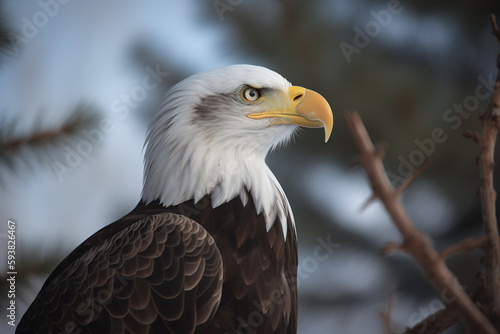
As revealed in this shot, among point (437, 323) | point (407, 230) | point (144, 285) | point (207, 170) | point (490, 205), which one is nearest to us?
point (407, 230)

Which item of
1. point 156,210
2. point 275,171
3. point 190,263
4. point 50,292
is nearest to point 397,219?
point 190,263

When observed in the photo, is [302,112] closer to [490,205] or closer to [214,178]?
[214,178]

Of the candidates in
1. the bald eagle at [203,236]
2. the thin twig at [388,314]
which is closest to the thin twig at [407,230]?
the thin twig at [388,314]

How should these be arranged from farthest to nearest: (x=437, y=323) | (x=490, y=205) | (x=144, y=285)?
(x=144, y=285) → (x=437, y=323) → (x=490, y=205)

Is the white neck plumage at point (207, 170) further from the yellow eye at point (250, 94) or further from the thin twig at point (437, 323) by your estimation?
the thin twig at point (437, 323)

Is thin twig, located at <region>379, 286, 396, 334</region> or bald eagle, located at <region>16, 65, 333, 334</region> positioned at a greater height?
thin twig, located at <region>379, 286, 396, 334</region>

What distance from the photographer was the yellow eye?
126 centimetres

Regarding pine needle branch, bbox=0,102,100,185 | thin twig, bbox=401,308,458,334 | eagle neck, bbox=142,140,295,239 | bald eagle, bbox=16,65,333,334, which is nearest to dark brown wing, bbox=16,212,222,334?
bald eagle, bbox=16,65,333,334

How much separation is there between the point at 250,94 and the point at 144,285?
20.0 inches

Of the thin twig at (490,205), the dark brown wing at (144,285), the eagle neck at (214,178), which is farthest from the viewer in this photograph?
the eagle neck at (214,178)

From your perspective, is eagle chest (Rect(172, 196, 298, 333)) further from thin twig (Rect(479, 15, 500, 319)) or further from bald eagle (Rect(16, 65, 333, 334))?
thin twig (Rect(479, 15, 500, 319))

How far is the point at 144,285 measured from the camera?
1056 mm

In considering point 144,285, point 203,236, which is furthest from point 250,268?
point 144,285

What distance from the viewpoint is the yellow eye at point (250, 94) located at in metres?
1.26
